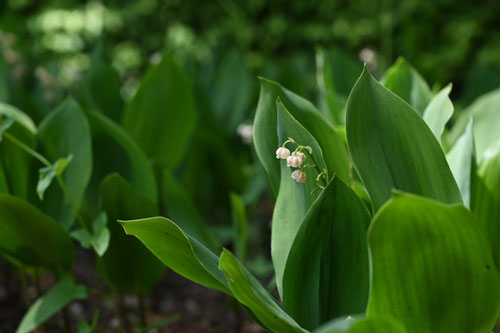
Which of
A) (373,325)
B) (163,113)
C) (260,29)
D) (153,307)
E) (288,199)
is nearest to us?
(373,325)

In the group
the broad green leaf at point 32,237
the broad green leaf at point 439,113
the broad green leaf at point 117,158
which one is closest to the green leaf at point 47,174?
the broad green leaf at point 32,237

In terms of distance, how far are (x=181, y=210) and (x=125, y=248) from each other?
7.8 inches

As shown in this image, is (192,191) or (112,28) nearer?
(192,191)

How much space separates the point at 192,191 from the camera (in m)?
1.81

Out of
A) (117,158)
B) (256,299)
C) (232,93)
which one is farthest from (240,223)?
(232,93)

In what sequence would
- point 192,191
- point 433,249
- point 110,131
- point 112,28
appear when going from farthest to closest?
point 112,28 → point 192,191 → point 110,131 → point 433,249

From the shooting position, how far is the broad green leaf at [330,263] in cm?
82

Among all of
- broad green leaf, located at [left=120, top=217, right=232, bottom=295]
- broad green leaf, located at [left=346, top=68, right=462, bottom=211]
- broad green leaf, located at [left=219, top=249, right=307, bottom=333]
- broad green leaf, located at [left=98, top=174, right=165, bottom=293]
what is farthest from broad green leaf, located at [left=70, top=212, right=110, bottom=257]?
broad green leaf, located at [left=346, top=68, right=462, bottom=211]

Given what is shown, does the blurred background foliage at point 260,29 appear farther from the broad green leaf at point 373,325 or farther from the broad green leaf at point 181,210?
the broad green leaf at point 373,325

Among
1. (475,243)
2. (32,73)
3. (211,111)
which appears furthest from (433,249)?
(32,73)

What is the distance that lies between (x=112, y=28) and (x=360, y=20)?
193 centimetres

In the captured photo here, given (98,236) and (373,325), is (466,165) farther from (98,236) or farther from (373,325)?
(98,236)

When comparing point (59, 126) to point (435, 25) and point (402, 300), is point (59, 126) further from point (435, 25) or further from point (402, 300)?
point (435, 25)

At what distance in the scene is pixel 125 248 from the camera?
1.22 m
